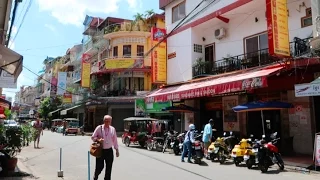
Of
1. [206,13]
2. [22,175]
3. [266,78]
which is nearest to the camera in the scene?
[22,175]

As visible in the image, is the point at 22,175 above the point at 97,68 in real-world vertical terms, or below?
below

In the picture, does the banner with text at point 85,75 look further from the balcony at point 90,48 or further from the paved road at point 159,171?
the paved road at point 159,171

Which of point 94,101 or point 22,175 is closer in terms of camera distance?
point 22,175

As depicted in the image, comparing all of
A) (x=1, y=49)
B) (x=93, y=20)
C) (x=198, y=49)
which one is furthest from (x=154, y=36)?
(x=93, y=20)

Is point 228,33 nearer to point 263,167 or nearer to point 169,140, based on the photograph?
point 169,140

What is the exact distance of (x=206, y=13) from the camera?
1972cm

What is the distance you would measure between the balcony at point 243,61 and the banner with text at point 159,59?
127 inches

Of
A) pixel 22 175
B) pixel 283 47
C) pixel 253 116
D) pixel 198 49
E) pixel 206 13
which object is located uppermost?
pixel 206 13

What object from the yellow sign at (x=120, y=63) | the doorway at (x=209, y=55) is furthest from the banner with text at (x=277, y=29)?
the yellow sign at (x=120, y=63)

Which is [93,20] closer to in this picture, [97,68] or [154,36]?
[97,68]

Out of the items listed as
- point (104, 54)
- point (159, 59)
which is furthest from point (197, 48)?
point (104, 54)

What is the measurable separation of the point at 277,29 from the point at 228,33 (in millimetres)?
6228

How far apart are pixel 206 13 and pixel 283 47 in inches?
298

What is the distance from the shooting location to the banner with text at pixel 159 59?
22.8 metres
